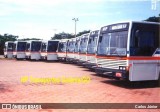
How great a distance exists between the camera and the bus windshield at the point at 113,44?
1100cm

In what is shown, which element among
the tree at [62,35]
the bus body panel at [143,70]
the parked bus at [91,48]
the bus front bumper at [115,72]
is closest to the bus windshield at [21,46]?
the parked bus at [91,48]

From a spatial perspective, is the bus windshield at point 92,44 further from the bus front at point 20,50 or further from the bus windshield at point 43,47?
the bus front at point 20,50

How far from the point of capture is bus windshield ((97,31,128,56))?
11.0 meters

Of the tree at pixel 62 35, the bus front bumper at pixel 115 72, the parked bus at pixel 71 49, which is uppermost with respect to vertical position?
the tree at pixel 62 35

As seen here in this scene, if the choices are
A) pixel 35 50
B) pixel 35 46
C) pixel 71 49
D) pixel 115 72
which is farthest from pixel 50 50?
pixel 115 72

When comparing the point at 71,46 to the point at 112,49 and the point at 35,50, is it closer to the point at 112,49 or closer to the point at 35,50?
the point at 35,50

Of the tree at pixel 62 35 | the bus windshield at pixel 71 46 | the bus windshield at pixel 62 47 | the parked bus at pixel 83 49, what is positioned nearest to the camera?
the parked bus at pixel 83 49

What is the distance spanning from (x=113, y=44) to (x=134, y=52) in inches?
52.9

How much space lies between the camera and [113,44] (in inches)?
461

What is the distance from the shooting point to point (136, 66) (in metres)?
10.7

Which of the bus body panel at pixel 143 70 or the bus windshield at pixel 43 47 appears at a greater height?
the bus windshield at pixel 43 47

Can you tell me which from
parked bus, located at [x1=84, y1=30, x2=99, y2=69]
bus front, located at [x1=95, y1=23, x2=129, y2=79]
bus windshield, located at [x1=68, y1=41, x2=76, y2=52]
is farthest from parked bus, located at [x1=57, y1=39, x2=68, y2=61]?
bus front, located at [x1=95, y1=23, x2=129, y2=79]

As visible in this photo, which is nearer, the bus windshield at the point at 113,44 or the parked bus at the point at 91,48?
the bus windshield at the point at 113,44

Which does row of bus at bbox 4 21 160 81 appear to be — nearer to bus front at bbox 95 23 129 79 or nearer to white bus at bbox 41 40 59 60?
bus front at bbox 95 23 129 79
